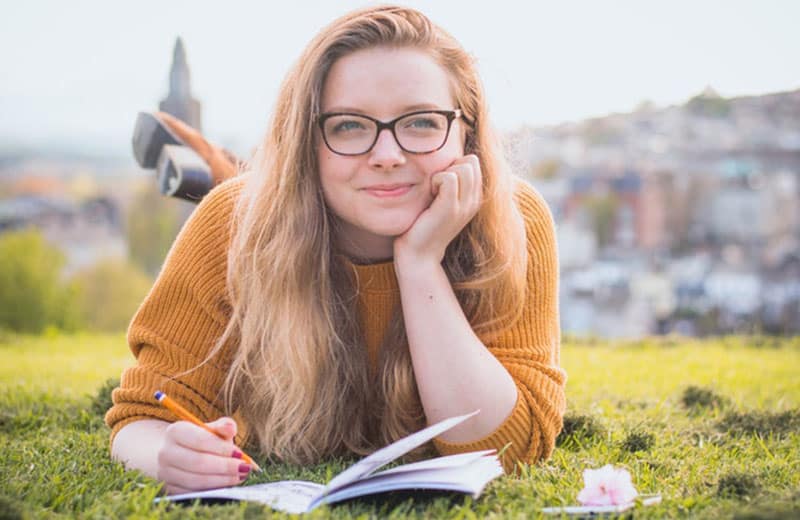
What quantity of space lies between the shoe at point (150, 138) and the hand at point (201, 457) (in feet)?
6.65

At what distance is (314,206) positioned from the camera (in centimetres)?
212

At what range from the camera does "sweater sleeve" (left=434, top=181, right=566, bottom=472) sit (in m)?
1.99

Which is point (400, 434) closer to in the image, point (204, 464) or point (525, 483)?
point (525, 483)

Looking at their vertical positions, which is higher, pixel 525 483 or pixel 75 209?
pixel 525 483

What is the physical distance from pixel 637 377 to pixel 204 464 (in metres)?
2.46

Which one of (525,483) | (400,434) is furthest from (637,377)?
(525,483)

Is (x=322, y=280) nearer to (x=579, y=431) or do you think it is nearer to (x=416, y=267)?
(x=416, y=267)

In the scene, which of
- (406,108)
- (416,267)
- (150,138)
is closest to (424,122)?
(406,108)

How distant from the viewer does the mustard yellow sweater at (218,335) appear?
2029 millimetres

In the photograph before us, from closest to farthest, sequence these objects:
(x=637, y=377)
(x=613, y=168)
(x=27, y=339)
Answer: (x=637, y=377) < (x=27, y=339) < (x=613, y=168)

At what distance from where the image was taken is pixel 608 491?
62.5 inches

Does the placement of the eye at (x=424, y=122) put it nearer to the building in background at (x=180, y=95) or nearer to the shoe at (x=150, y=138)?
the shoe at (x=150, y=138)

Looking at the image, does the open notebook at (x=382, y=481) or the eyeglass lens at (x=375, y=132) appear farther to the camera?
the eyeglass lens at (x=375, y=132)

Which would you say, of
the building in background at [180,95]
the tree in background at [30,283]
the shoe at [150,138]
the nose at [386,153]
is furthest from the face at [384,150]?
the tree in background at [30,283]
